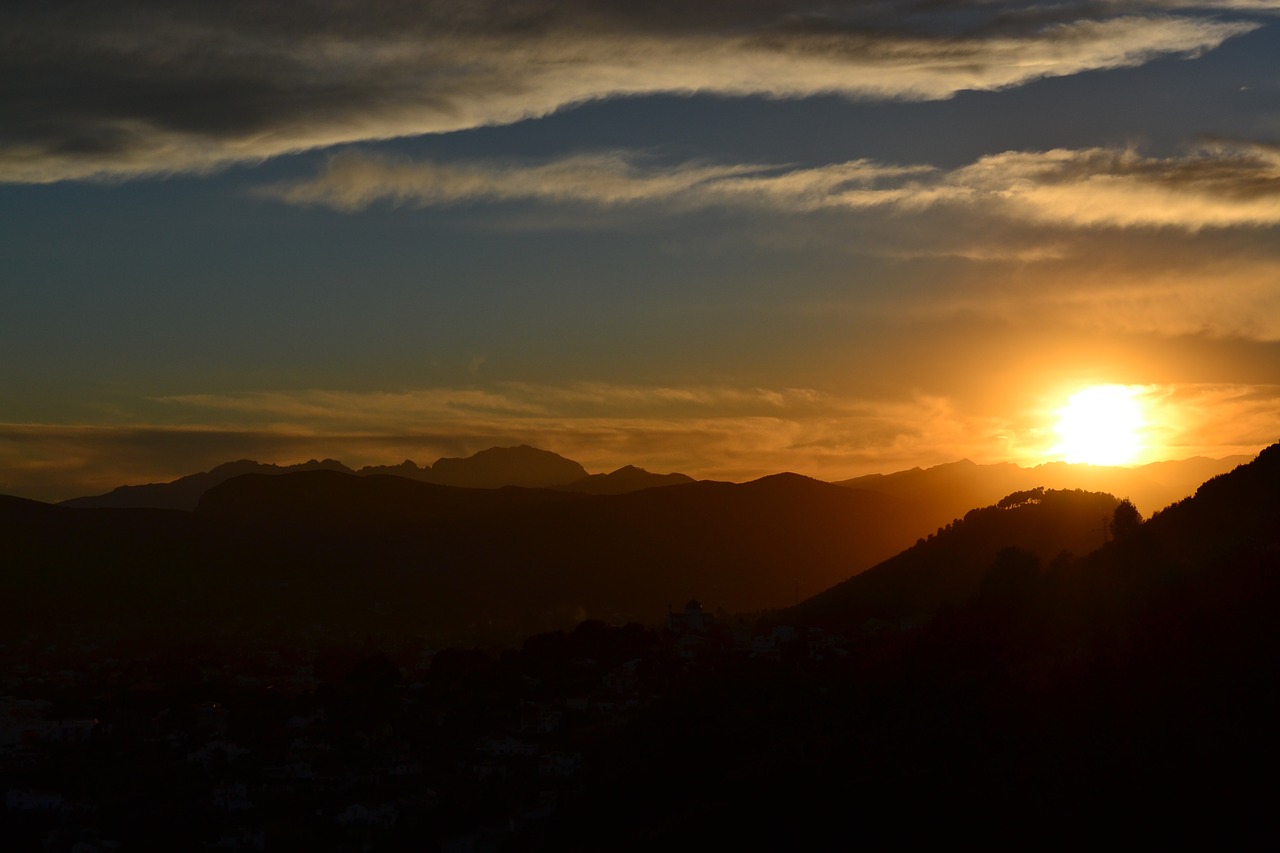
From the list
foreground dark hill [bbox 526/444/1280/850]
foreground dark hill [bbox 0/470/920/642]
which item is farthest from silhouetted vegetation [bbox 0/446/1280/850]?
foreground dark hill [bbox 0/470/920/642]

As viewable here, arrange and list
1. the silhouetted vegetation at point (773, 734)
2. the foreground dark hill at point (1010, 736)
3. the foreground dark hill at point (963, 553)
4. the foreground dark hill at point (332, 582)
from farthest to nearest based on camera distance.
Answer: the foreground dark hill at point (332, 582) < the foreground dark hill at point (963, 553) < the silhouetted vegetation at point (773, 734) < the foreground dark hill at point (1010, 736)

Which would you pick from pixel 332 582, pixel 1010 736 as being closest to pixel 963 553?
pixel 1010 736

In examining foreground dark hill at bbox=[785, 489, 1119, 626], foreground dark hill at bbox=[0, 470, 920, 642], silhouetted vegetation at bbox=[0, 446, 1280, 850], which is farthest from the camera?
foreground dark hill at bbox=[0, 470, 920, 642]

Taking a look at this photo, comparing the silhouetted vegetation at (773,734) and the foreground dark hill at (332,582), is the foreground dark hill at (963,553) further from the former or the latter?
the foreground dark hill at (332,582)

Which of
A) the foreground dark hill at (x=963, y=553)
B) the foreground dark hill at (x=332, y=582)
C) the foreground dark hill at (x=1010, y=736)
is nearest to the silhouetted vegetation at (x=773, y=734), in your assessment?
the foreground dark hill at (x=1010, y=736)

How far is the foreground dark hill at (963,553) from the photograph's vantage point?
93312 mm

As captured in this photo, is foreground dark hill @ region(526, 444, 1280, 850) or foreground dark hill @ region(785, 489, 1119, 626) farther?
foreground dark hill @ region(785, 489, 1119, 626)

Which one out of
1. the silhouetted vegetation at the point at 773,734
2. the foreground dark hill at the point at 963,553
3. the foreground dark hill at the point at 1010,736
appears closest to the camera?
the foreground dark hill at the point at 1010,736

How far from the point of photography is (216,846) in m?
45.1

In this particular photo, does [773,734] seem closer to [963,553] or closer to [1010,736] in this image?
[1010,736]

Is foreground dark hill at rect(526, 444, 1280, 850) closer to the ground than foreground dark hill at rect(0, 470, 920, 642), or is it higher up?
higher up

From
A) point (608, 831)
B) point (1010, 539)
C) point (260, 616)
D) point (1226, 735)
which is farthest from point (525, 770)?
point (260, 616)

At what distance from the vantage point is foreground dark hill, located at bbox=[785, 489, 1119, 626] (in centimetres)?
9331

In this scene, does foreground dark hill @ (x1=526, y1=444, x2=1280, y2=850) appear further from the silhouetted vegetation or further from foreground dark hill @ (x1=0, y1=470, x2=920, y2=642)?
foreground dark hill @ (x1=0, y1=470, x2=920, y2=642)
